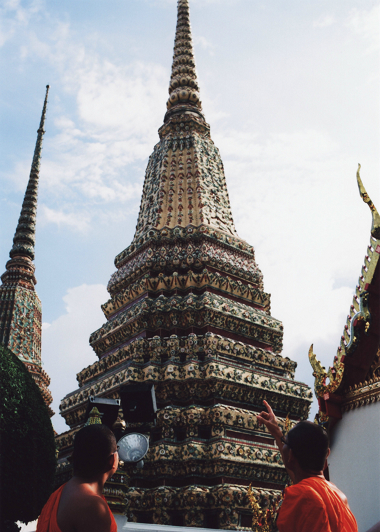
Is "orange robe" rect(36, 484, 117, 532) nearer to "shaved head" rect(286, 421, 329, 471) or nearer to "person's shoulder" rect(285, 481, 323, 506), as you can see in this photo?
"person's shoulder" rect(285, 481, 323, 506)

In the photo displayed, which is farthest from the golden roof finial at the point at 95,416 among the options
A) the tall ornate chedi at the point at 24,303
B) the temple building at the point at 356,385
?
the tall ornate chedi at the point at 24,303

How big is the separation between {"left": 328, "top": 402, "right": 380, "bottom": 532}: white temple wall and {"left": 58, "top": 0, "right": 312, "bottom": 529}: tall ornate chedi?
90.1 inches

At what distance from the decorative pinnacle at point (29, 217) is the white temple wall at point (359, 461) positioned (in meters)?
15.6

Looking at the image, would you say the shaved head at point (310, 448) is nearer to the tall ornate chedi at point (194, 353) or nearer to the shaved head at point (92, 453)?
the shaved head at point (92, 453)

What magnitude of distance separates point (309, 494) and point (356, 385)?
135 inches

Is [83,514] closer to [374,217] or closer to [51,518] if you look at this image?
[51,518]

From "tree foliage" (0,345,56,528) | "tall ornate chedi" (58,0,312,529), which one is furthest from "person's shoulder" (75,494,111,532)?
"tall ornate chedi" (58,0,312,529)

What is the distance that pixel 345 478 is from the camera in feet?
17.4

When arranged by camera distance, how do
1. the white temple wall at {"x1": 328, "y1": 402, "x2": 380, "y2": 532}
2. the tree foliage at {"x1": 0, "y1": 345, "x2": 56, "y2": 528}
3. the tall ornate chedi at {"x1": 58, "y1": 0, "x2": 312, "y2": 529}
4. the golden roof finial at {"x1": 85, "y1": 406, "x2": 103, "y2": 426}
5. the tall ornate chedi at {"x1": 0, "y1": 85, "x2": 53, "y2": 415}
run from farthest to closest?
1. the tall ornate chedi at {"x1": 0, "y1": 85, "x2": 53, "y2": 415}
2. the tall ornate chedi at {"x1": 58, "y1": 0, "x2": 312, "y2": 529}
3. the tree foliage at {"x1": 0, "y1": 345, "x2": 56, "y2": 528}
4. the golden roof finial at {"x1": 85, "y1": 406, "x2": 103, "y2": 426}
5. the white temple wall at {"x1": 328, "y1": 402, "x2": 380, "y2": 532}

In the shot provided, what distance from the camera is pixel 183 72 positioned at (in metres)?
14.6

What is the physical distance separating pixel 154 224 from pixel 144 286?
5.65 feet

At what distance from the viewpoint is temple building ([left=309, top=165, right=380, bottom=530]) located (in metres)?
5.22

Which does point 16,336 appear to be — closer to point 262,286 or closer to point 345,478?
point 262,286

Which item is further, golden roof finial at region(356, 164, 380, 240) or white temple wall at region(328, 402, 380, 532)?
golden roof finial at region(356, 164, 380, 240)
